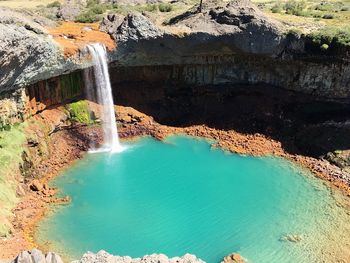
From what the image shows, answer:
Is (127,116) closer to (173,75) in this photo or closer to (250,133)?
(173,75)

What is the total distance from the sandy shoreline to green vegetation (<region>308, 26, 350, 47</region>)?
350 inches

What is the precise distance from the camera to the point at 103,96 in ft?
120

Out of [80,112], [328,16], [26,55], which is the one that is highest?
[328,16]

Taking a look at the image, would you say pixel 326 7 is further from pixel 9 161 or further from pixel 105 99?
pixel 9 161

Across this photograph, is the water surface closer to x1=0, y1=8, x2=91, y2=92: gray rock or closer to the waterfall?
the waterfall

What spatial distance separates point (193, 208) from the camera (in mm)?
27203

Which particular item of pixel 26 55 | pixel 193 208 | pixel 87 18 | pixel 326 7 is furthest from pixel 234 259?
pixel 326 7

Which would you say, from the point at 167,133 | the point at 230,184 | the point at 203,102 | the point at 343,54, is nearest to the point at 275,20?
the point at 343,54

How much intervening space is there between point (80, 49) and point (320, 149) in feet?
65.6

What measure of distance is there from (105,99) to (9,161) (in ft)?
34.2

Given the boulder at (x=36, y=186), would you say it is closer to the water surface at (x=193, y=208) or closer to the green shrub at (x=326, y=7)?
the water surface at (x=193, y=208)

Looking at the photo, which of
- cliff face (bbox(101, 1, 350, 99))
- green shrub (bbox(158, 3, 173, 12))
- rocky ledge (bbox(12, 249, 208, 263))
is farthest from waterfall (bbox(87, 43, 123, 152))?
rocky ledge (bbox(12, 249, 208, 263))

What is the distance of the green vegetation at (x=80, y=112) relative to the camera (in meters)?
35.1

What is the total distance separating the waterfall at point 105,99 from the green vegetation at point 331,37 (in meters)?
17.1
